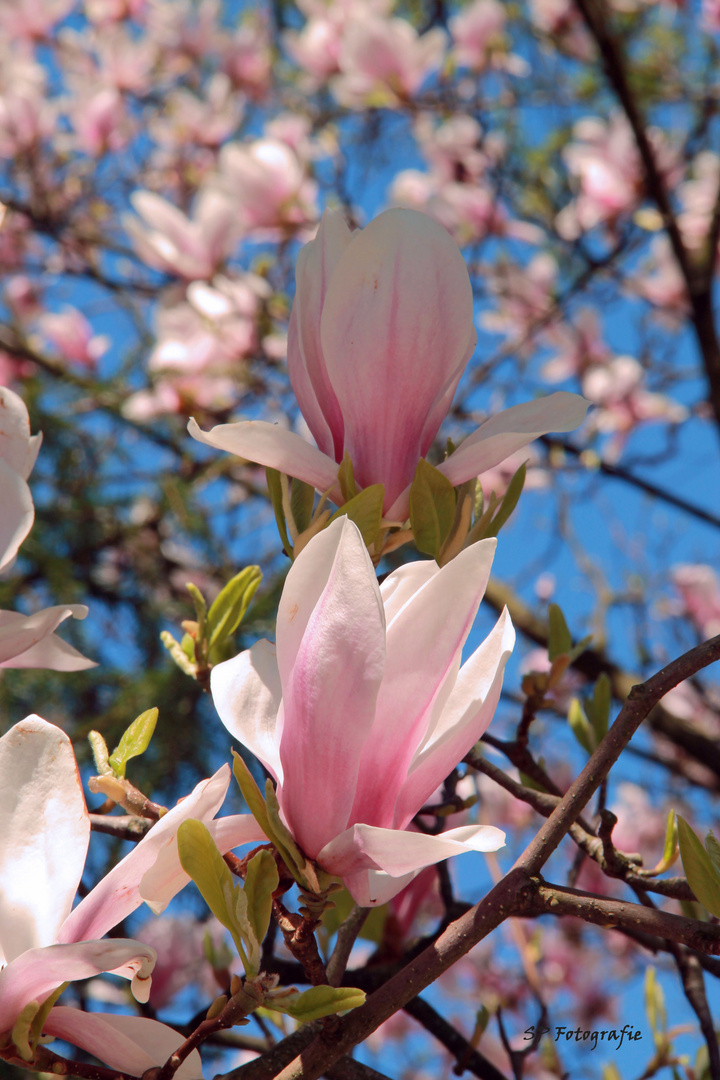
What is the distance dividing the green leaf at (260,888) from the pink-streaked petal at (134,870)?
0.09 feet

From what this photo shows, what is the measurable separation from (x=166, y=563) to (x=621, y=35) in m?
1.30

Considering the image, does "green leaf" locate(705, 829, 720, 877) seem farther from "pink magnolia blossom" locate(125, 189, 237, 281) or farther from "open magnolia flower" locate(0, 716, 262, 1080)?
"pink magnolia blossom" locate(125, 189, 237, 281)

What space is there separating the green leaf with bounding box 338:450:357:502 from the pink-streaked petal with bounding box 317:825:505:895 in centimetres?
18

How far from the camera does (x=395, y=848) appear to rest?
0.35 m

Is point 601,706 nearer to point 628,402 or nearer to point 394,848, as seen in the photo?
point 394,848

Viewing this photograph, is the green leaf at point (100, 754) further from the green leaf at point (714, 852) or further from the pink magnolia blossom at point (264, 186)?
the pink magnolia blossom at point (264, 186)

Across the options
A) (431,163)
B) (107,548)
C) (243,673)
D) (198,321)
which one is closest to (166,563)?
(107,548)

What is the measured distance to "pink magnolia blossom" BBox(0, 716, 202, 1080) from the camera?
375 millimetres

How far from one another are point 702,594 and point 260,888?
2.28 meters

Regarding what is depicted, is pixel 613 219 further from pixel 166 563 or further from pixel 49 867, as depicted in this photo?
pixel 49 867

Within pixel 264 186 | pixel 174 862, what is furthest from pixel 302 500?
pixel 264 186

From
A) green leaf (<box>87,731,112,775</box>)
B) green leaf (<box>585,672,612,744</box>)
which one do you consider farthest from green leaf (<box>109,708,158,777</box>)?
green leaf (<box>585,672,612,744</box>)

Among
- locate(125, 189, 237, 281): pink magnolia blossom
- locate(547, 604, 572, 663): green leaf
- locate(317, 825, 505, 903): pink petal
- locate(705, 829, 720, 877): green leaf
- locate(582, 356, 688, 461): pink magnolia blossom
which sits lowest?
locate(317, 825, 505, 903): pink petal

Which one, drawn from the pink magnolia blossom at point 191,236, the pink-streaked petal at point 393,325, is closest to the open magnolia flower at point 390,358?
the pink-streaked petal at point 393,325
